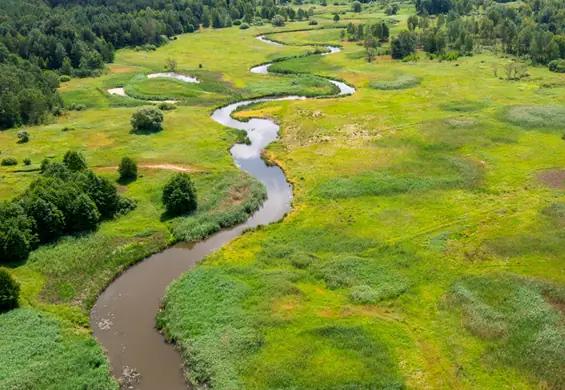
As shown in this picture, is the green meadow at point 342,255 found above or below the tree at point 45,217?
below

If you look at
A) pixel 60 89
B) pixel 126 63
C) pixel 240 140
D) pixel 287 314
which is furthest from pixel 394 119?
pixel 126 63

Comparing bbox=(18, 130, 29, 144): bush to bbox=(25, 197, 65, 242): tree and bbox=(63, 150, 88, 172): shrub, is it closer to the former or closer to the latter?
bbox=(63, 150, 88, 172): shrub

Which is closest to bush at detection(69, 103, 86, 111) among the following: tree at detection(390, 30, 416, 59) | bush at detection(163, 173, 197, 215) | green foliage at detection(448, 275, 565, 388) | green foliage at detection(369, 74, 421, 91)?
bush at detection(163, 173, 197, 215)

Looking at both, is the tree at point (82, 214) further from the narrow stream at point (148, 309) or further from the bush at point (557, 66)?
the bush at point (557, 66)

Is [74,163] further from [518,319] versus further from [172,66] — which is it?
[172,66]

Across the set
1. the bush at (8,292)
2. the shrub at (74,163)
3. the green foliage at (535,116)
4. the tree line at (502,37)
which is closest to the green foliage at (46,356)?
the bush at (8,292)
